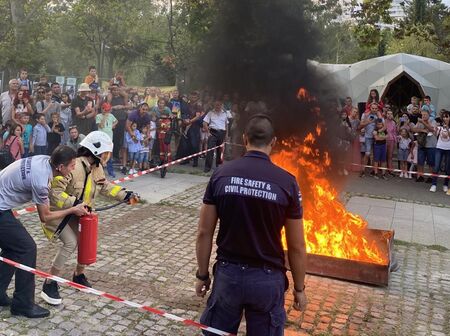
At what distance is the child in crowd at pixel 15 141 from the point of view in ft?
31.0

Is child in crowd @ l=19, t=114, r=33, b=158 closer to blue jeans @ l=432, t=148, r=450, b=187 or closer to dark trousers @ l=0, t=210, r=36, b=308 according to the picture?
dark trousers @ l=0, t=210, r=36, b=308

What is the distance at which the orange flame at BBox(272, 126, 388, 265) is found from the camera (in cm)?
607

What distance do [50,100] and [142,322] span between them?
7.99m

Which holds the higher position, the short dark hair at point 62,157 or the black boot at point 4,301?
the short dark hair at point 62,157

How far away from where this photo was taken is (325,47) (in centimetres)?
729

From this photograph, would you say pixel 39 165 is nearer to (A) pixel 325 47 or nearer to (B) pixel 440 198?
(A) pixel 325 47

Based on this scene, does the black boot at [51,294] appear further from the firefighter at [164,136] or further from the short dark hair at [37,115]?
the firefighter at [164,136]

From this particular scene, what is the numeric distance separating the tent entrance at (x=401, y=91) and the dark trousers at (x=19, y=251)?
19.9m

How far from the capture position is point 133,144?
444 inches

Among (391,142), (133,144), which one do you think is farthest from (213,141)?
(391,142)

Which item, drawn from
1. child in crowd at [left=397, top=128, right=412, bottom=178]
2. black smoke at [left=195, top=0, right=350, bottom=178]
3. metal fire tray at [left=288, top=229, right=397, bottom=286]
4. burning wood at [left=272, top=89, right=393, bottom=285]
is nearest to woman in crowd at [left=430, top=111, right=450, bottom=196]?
child in crowd at [left=397, top=128, right=412, bottom=178]

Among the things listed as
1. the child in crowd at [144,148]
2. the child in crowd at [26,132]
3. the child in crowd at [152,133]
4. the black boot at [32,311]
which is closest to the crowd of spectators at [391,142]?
the child in crowd at [152,133]

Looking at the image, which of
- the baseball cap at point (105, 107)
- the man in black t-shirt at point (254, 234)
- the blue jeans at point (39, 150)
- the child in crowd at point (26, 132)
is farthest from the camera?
the baseball cap at point (105, 107)

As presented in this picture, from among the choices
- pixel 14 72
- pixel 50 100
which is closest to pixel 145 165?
pixel 50 100
